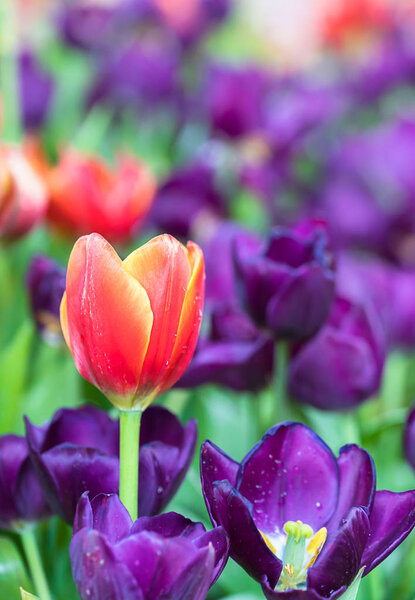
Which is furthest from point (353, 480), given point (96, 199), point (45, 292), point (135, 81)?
point (135, 81)

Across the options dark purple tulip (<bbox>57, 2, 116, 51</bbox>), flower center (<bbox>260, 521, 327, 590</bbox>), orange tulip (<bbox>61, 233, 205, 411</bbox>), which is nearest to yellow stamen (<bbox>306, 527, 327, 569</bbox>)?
flower center (<bbox>260, 521, 327, 590</bbox>)

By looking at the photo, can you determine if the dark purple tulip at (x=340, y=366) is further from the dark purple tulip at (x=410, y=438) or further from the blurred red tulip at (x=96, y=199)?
the blurred red tulip at (x=96, y=199)

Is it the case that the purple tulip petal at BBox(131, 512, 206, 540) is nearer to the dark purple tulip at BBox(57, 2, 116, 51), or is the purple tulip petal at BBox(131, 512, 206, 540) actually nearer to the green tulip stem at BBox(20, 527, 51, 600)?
the green tulip stem at BBox(20, 527, 51, 600)

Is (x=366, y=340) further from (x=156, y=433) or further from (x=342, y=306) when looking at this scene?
(x=156, y=433)

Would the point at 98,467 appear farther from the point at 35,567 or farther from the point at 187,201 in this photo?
the point at 187,201

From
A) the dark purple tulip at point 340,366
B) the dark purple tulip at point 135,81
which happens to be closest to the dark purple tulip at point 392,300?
the dark purple tulip at point 340,366

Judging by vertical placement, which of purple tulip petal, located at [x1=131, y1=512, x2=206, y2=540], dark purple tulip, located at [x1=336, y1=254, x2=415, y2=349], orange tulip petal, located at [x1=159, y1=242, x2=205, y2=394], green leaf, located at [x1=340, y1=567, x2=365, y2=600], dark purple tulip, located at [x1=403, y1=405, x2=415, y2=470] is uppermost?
orange tulip petal, located at [x1=159, y1=242, x2=205, y2=394]

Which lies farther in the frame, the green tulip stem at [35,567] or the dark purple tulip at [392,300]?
the dark purple tulip at [392,300]
